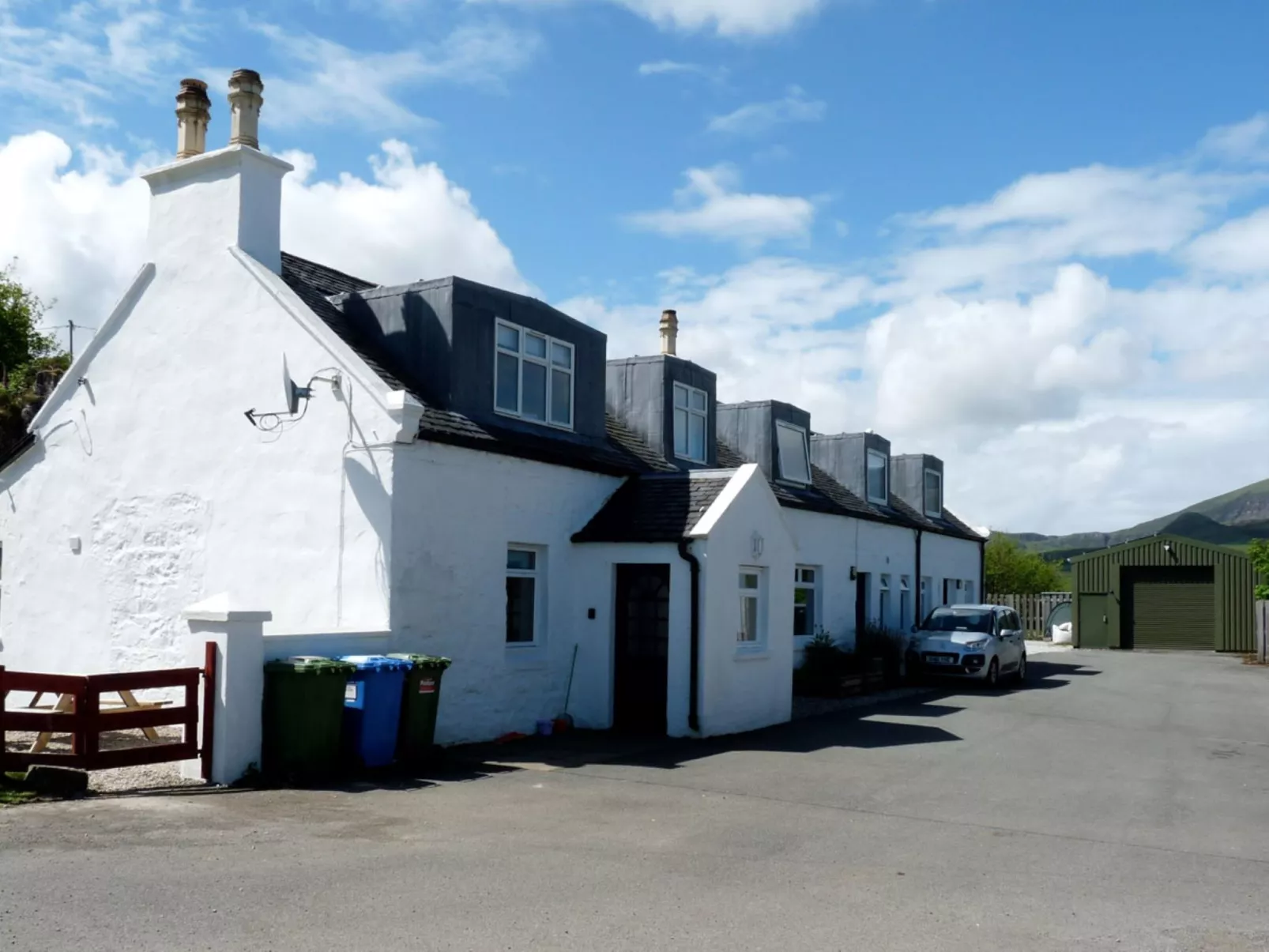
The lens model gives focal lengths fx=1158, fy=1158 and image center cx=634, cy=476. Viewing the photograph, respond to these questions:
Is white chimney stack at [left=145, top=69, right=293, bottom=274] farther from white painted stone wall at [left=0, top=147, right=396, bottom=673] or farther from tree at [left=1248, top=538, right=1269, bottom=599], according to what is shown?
tree at [left=1248, top=538, right=1269, bottom=599]

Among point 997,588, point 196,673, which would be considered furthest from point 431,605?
point 997,588

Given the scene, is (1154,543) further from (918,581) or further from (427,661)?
(427,661)

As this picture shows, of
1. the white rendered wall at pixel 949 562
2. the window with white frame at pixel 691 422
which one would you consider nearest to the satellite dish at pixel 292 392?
the window with white frame at pixel 691 422

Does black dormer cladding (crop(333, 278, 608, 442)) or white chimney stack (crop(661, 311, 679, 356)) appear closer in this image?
black dormer cladding (crop(333, 278, 608, 442))

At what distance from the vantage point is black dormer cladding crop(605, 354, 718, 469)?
20.7 meters

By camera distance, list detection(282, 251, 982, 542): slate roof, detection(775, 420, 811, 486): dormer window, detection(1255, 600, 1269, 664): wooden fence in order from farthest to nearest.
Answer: detection(1255, 600, 1269, 664): wooden fence < detection(775, 420, 811, 486): dormer window < detection(282, 251, 982, 542): slate roof

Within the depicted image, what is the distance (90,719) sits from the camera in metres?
10.3

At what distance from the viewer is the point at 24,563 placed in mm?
17266

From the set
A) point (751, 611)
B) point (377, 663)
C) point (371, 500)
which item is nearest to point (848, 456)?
point (751, 611)

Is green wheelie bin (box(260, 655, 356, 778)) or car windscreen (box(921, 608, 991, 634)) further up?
car windscreen (box(921, 608, 991, 634))

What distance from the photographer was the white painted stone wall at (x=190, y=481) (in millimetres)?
13648

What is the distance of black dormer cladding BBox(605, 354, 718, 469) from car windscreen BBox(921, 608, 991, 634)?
768 centimetres

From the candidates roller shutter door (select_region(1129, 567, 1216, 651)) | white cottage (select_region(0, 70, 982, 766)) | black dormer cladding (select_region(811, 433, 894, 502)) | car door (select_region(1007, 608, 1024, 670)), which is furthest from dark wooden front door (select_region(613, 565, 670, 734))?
roller shutter door (select_region(1129, 567, 1216, 651))

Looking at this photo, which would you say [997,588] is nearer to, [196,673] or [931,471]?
[931,471]
